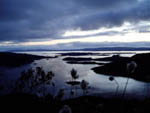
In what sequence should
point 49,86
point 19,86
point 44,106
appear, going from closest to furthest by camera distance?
point 44,106, point 19,86, point 49,86

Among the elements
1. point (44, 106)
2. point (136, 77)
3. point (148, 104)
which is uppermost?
point (148, 104)

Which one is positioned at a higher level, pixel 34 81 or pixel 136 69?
pixel 34 81

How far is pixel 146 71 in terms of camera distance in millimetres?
95938

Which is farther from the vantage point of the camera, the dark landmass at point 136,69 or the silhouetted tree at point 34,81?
the dark landmass at point 136,69

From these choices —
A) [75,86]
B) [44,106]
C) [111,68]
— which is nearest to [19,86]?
[75,86]

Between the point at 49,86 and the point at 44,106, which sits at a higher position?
the point at 44,106

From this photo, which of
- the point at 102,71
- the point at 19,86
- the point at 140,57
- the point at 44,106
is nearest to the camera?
the point at 44,106

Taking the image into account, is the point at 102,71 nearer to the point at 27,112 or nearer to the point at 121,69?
the point at 121,69

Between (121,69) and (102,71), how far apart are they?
13.0 meters

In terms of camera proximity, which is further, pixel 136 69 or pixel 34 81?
pixel 136 69

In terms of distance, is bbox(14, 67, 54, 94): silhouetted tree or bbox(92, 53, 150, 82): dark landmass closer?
bbox(14, 67, 54, 94): silhouetted tree

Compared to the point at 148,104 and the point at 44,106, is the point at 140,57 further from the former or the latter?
the point at 148,104

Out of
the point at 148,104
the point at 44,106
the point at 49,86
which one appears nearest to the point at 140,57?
the point at 49,86

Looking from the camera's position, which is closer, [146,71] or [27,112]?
[27,112]
